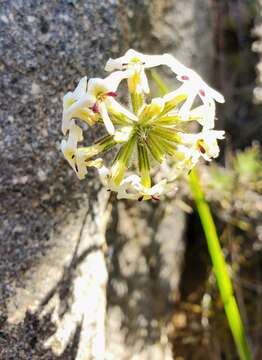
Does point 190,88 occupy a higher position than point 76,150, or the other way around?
point 190,88

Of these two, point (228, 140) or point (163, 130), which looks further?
point (228, 140)

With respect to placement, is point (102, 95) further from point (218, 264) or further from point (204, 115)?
point (218, 264)

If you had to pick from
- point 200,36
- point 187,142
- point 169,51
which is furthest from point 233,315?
point 200,36

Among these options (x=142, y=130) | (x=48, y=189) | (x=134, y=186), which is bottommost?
(x=134, y=186)

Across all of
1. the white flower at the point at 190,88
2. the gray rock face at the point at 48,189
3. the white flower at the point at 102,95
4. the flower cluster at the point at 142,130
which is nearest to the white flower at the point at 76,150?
the flower cluster at the point at 142,130

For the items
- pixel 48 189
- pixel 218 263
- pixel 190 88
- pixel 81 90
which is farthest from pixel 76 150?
pixel 218 263

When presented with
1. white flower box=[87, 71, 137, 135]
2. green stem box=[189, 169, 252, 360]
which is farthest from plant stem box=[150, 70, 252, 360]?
white flower box=[87, 71, 137, 135]

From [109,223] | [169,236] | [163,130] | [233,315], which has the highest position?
[169,236]

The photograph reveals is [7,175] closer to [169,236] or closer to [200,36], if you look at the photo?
[169,236]

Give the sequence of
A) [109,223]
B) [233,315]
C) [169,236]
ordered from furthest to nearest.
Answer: [169,236], [109,223], [233,315]

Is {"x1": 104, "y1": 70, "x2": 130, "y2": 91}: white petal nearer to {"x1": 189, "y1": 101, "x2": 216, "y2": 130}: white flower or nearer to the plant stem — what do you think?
{"x1": 189, "y1": 101, "x2": 216, "y2": 130}: white flower

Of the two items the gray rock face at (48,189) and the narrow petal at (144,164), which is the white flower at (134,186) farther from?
the gray rock face at (48,189)
